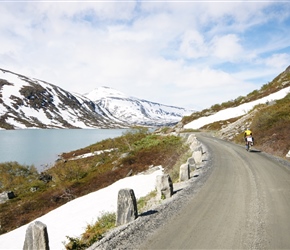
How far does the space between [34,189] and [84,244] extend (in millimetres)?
28889

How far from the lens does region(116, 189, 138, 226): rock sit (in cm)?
941

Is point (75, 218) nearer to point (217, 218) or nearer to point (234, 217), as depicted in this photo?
point (217, 218)

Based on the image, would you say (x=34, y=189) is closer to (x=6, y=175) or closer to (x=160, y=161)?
(x=6, y=175)

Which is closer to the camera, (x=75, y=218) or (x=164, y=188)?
(x=164, y=188)

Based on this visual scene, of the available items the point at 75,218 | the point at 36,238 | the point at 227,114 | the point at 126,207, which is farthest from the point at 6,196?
the point at 227,114

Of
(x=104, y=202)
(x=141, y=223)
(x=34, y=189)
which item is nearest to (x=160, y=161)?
(x=104, y=202)

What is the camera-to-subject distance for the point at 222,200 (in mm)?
11531

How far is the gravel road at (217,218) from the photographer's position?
25.3 feet

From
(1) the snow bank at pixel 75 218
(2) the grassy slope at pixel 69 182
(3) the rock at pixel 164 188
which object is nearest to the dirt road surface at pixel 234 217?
(3) the rock at pixel 164 188

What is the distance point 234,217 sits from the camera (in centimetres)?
949

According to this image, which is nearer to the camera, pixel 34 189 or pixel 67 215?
pixel 67 215

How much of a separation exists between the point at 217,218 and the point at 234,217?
23.7 inches

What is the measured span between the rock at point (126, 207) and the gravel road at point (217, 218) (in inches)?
13.3

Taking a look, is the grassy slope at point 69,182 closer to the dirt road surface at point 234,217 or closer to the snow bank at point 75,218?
the snow bank at point 75,218
